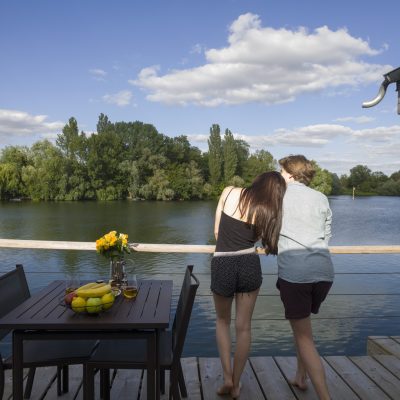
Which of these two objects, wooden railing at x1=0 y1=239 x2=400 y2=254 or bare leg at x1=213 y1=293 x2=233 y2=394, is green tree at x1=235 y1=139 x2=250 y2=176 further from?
bare leg at x1=213 y1=293 x2=233 y2=394

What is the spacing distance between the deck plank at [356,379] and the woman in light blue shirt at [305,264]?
51cm

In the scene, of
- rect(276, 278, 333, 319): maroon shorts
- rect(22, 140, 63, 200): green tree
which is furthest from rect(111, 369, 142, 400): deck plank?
rect(22, 140, 63, 200): green tree

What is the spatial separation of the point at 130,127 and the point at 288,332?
54.5 metres

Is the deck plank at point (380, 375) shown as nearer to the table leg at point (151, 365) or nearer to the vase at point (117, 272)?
the table leg at point (151, 365)

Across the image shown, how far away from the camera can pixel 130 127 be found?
192 feet

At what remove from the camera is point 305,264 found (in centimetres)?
210

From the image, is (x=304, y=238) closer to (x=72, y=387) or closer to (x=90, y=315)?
(x=90, y=315)

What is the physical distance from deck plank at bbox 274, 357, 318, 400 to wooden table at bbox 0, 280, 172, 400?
2.94 ft

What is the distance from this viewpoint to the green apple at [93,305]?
1897mm

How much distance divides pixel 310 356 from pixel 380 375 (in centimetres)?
86

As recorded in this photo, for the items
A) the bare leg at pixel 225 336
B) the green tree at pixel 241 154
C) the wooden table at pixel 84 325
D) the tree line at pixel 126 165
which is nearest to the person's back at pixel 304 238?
the bare leg at pixel 225 336

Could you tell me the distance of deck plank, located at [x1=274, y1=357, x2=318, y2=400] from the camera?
2.45 meters

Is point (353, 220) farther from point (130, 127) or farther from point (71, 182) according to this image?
point (130, 127)

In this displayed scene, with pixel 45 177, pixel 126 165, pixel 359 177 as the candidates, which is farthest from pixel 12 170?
pixel 359 177
